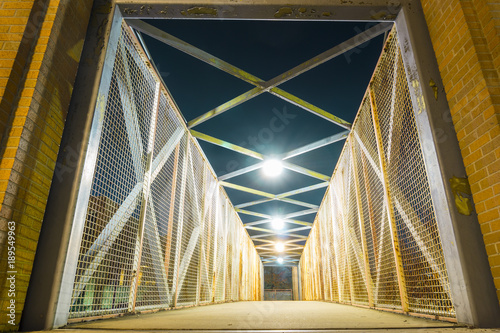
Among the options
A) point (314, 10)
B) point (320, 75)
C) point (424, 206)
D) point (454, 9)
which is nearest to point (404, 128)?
point (424, 206)

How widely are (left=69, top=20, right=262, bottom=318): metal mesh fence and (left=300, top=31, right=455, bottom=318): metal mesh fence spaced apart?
3.02 m

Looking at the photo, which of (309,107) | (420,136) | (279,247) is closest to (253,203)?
(309,107)

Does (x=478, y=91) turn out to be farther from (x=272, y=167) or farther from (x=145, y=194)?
(x=272, y=167)

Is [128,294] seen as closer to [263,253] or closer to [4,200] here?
[4,200]

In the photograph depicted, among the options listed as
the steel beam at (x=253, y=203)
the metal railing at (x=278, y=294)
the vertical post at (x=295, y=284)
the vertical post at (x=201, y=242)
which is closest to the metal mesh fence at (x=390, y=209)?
the vertical post at (x=201, y=242)

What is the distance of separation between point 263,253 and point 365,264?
1658 centimetres

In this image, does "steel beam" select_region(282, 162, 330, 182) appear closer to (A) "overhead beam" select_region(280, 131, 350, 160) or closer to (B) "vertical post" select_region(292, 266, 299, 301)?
(A) "overhead beam" select_region(280, 131, 350, 160)

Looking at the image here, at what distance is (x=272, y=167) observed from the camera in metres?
7.16

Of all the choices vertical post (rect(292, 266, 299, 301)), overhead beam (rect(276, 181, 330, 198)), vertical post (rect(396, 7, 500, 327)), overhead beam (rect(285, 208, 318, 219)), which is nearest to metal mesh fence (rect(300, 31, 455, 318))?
vertical post (rect(396, 7, 500, 327))

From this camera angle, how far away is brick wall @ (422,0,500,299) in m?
Result: 2.05

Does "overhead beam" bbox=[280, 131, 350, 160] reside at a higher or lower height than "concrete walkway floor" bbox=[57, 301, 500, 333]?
higher

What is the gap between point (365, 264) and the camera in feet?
15.9

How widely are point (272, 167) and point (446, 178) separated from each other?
496cm

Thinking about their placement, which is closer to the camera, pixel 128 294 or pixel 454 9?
pixel 454 9
